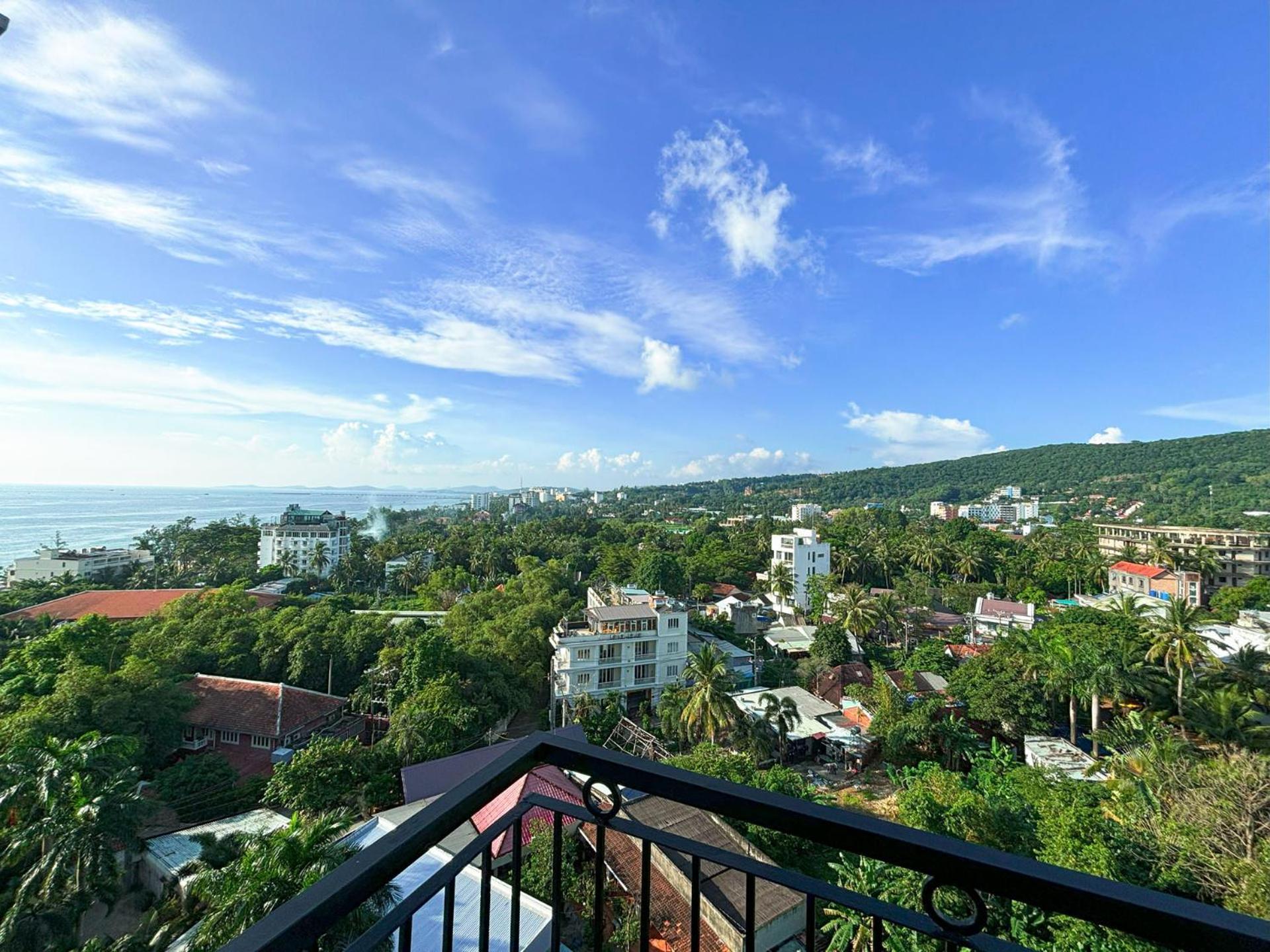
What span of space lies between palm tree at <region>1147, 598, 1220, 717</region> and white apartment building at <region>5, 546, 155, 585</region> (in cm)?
4938

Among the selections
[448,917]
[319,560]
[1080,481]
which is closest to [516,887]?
[448,917]

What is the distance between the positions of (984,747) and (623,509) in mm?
90719

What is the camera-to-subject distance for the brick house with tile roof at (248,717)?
49.0ft

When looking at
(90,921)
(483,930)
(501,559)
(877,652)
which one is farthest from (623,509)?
(483,930)

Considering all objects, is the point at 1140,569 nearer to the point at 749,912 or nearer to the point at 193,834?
the point at 749,912

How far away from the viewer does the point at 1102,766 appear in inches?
488

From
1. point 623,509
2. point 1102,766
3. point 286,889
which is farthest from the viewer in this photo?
point 623,509

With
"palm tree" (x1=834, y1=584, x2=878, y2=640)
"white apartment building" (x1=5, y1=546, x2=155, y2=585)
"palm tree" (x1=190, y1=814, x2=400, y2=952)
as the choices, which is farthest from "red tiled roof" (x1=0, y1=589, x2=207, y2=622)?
"palm tree" (x1=834, y1=584, x2=878, y2=640)

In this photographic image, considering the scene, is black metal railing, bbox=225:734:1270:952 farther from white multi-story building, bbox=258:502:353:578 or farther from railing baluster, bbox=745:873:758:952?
white multi-story building, bbox=258:502:353:578

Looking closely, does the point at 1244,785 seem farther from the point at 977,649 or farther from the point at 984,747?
the point at 977,649

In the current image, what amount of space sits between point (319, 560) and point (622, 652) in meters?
29.6

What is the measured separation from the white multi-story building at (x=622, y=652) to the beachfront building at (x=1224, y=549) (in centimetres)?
3302

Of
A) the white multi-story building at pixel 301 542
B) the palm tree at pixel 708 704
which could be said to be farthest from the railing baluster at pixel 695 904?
the white multi-story building at pixel 301 542

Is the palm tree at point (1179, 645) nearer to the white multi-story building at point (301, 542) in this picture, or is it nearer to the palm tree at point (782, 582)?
the palm tree at point (782, 582)
